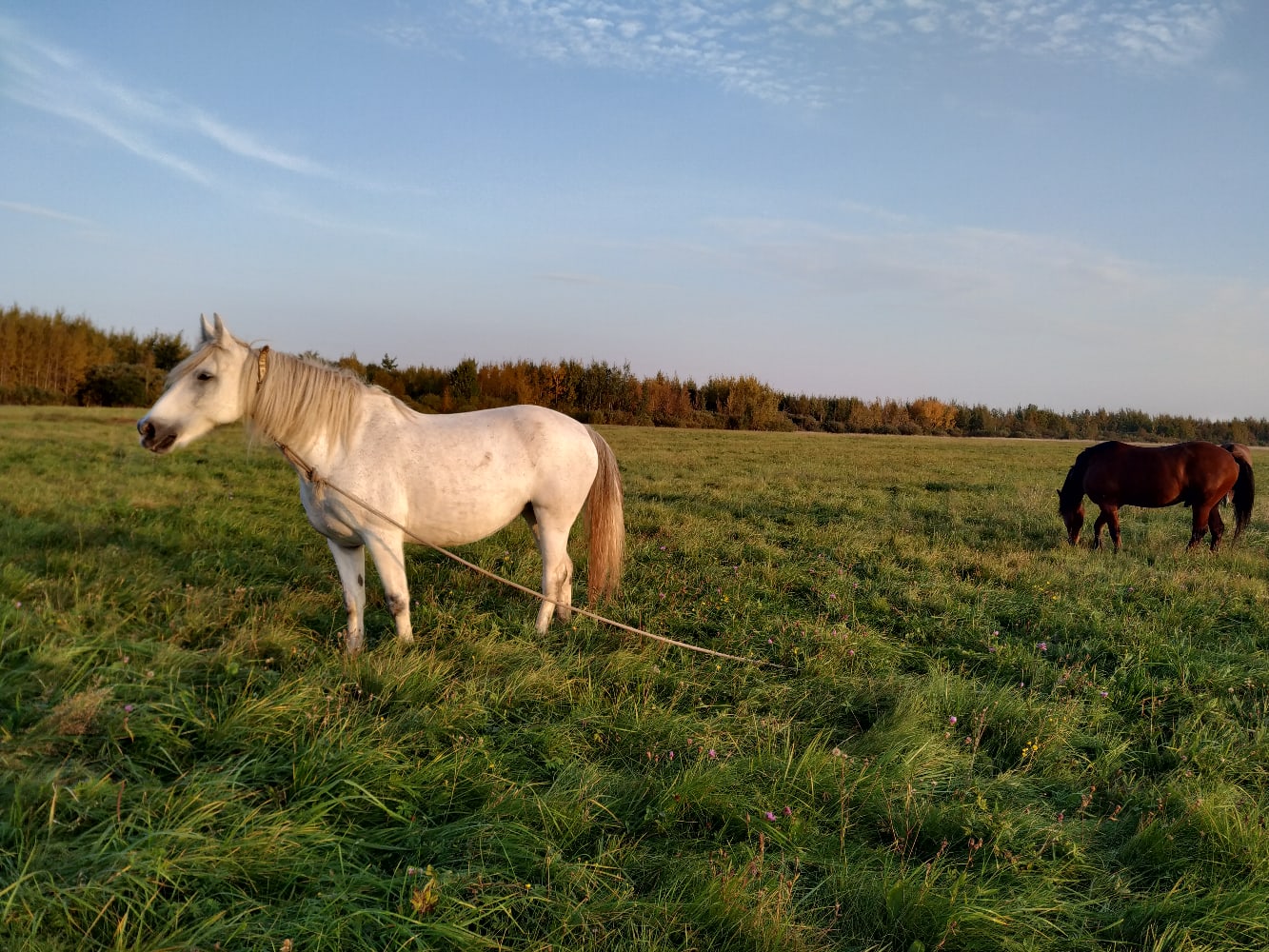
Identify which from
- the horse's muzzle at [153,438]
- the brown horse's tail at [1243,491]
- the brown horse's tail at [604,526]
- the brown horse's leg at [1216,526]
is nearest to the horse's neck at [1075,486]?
the brown horse's leg at [1216,526]

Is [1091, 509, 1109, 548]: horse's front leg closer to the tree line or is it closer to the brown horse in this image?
the brown horse

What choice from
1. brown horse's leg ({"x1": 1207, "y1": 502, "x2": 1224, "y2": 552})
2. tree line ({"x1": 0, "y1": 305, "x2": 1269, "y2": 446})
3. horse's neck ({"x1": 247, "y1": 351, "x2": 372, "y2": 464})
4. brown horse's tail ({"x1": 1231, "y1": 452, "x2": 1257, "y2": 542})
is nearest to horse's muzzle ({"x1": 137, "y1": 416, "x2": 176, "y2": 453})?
horse's neck ({"x1": 247, "y1": 351, "x2": 372, "y2": 464})

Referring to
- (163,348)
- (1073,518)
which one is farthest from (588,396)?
(1073,518)

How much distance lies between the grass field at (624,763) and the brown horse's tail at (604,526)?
36 centimetres

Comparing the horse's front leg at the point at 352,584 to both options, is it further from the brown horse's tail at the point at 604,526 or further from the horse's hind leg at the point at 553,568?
the brown horse's tail at the point at 604,526

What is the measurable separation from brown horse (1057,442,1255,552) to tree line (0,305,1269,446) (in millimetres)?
37035

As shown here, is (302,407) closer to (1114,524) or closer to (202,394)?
(202,394)

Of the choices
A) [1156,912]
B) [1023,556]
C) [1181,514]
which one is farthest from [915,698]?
[1181,514]

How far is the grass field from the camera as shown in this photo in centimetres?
210

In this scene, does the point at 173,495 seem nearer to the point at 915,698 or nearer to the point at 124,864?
the point at 124,864

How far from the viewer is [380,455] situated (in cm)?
433

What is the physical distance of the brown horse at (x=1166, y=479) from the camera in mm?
7836

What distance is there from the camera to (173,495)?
30.8ft

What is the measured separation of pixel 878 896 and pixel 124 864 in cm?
239
